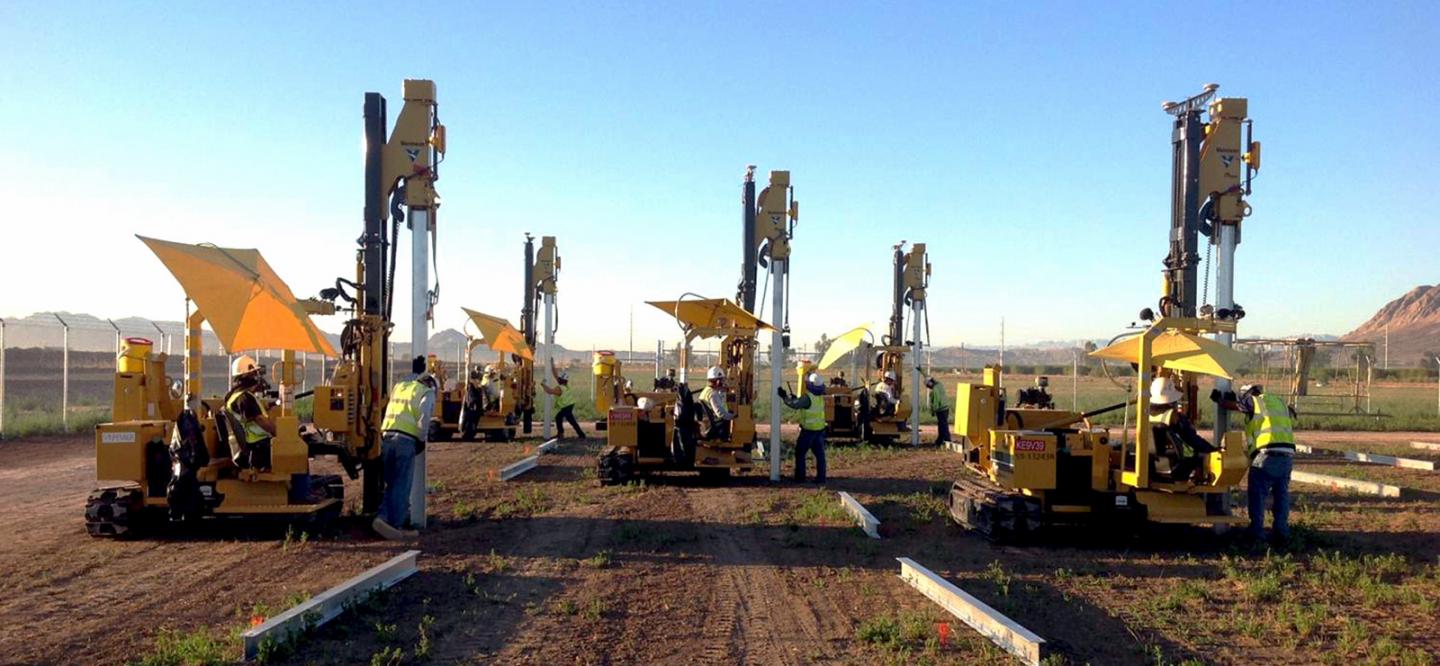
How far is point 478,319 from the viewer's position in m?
19.7

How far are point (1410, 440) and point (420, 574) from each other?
2695cm

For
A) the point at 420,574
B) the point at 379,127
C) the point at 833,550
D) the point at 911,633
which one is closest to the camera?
the point at 911,633

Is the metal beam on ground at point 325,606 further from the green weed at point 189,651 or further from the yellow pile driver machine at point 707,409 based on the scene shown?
the yellow pile driver machine at point 707,409

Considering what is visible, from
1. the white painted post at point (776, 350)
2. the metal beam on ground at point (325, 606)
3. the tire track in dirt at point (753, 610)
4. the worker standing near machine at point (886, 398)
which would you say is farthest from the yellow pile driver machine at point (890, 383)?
the metal beam on ground at point (325, 606)

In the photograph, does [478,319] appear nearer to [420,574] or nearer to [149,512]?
[149,512]

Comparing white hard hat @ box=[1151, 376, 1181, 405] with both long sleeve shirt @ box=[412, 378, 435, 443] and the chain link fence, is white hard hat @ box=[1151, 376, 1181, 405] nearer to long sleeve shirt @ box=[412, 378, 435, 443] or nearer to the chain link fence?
long sleeve shirt @ box=[412, 378, 435, 443]

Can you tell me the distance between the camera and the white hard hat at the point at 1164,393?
33.3 feet

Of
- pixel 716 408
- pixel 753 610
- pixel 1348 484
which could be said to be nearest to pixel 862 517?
pixel 753 610

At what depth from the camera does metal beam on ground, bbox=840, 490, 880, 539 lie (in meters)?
10.3

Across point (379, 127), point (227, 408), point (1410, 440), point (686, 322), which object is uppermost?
point (379, 127)

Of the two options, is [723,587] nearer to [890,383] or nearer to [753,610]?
[753,610]

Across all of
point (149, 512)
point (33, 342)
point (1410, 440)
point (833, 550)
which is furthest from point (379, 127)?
point (33, 342)

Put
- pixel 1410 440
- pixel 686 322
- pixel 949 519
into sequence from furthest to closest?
pixel 1410 440 < pixel 686 322 < pixel 949 519

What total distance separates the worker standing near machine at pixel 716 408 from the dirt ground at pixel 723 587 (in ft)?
6.05
